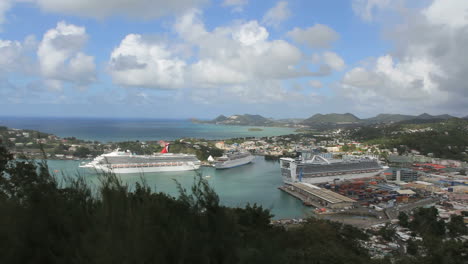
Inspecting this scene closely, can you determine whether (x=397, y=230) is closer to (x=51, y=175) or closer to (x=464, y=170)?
(x=51, y=175)

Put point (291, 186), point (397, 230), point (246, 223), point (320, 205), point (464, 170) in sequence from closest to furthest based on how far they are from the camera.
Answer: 1. point (246, 223)
2. point (397, 230)
3. point (320, 205)
4. point (291, 186)
5. point (464, 170)

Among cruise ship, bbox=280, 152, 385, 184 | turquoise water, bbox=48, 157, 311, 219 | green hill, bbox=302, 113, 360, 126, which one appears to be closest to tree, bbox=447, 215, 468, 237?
turquoise water, bbox=48, 157, 311, 219

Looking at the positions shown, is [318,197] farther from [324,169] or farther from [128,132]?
[128,132]

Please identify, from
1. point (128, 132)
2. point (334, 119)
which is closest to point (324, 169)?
point (128, 132)

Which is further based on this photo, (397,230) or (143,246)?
(397,230)

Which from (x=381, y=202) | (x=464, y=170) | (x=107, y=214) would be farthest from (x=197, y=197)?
(x=464, y=170)

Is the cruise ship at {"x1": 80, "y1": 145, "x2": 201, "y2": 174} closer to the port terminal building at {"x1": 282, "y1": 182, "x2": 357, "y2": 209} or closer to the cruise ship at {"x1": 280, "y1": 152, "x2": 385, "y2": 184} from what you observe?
the cruise ship at {"x1": 280, "y1": 152, "x2": 385, "y2": 184}

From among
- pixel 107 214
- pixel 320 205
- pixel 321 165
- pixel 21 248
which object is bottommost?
pixel 320 205
